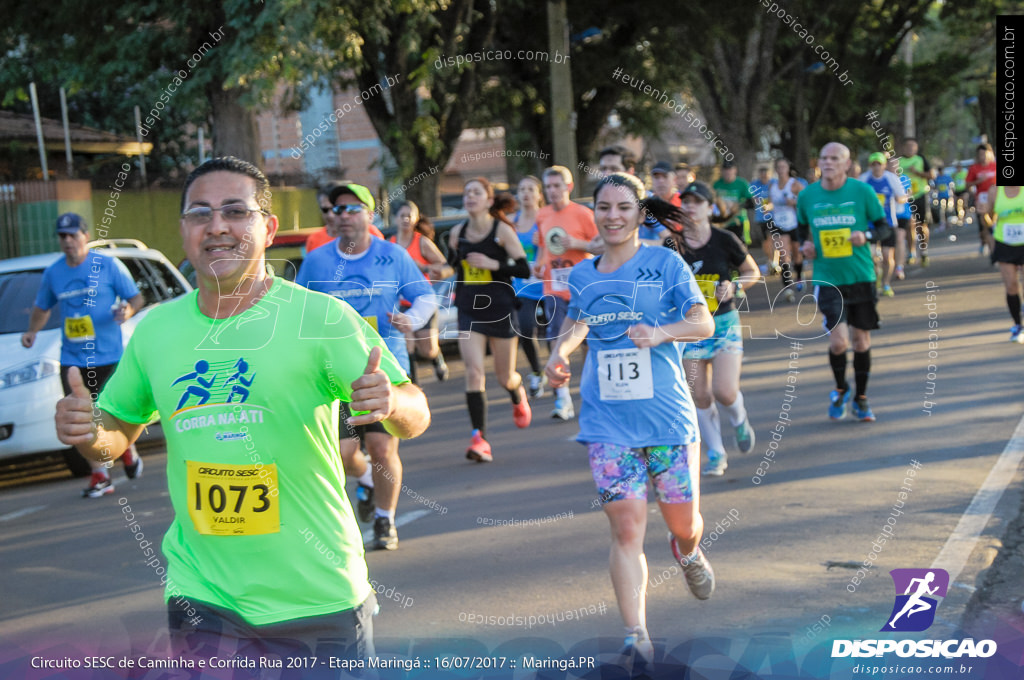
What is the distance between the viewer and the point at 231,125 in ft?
47.8

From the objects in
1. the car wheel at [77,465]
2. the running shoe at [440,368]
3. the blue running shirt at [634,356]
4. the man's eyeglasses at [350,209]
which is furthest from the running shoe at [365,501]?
the running shoe at [440,368]

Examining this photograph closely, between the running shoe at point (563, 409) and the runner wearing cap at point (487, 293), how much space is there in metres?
1.00

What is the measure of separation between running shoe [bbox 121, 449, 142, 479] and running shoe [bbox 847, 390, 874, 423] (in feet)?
17.1

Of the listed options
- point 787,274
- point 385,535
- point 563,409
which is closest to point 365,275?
point 385,535

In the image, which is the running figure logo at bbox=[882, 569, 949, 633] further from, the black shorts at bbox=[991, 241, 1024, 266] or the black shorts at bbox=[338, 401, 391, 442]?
the black shorts at bbox=[991, 241, 1024, 266]

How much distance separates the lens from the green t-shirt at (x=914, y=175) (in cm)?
1866

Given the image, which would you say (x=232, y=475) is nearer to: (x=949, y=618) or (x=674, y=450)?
(x=674, y=450)

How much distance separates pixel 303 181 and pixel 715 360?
1748 cm

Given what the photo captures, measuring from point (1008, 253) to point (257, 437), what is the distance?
999 centimetres

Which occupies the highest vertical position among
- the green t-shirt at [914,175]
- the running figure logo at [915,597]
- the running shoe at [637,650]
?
the green t-shirt at [914,175]

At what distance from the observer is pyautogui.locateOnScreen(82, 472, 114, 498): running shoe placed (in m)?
8.12

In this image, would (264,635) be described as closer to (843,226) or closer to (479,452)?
(479,452)

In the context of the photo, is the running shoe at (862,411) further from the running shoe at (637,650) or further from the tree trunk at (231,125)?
the tree trunk at (231,125)

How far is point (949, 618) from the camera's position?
448cm
